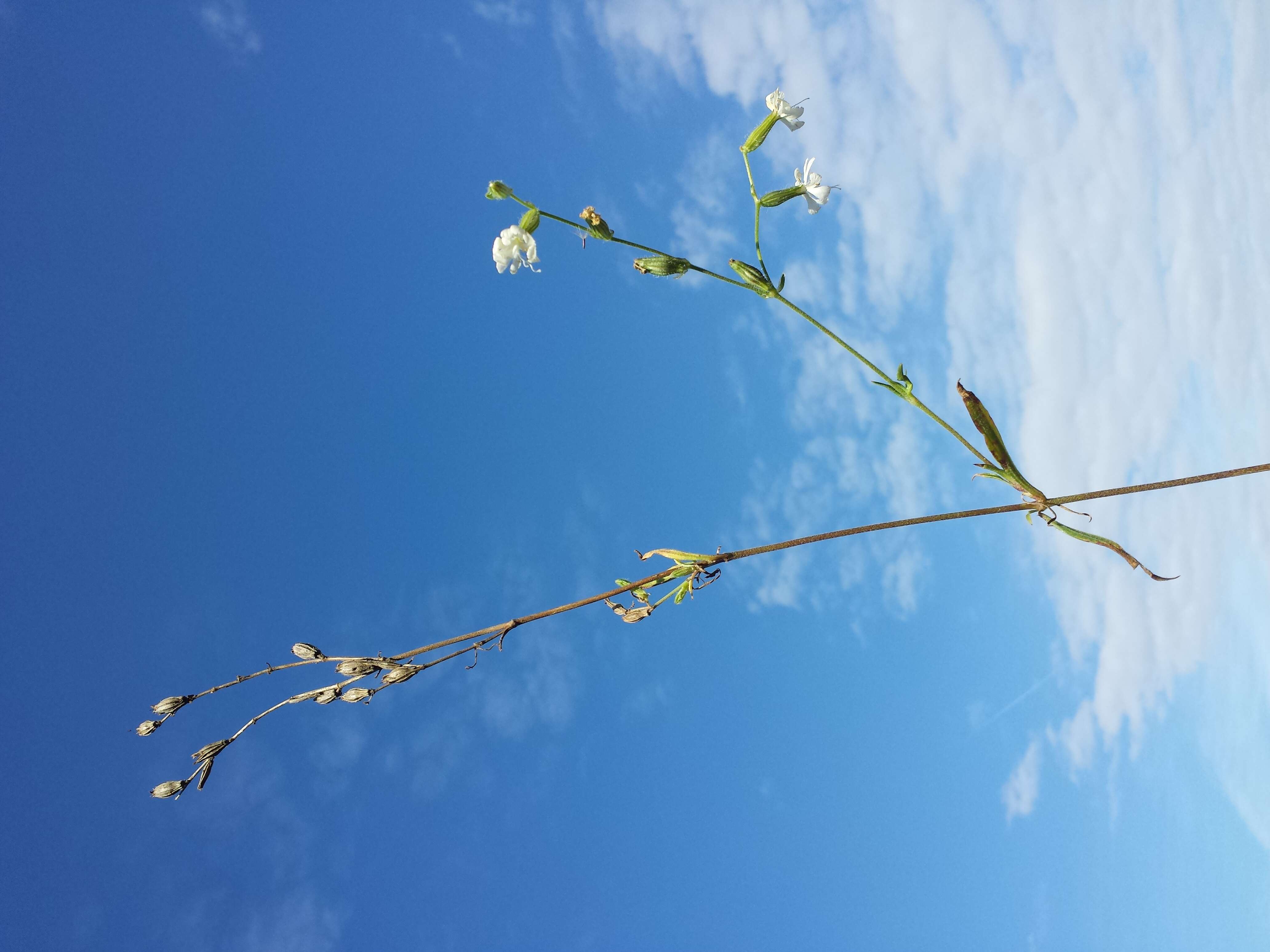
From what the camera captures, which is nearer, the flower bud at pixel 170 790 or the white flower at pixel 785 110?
the flower bud at pixel 170 790

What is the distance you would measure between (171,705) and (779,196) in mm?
3300

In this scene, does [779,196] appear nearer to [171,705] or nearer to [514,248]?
[514,248]

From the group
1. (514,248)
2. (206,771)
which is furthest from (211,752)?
(514,248)

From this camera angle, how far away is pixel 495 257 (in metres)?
3.40

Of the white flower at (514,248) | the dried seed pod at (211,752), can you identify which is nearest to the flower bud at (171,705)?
the dried seed pod at (211,752)

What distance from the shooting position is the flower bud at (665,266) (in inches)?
123

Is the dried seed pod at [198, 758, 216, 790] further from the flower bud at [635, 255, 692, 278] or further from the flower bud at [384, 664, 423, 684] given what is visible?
the flower bud at [635, 255, 692, 278]

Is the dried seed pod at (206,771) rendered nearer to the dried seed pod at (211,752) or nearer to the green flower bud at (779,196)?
the dried seed pod at (211,752)

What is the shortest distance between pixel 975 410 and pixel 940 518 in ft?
1.85

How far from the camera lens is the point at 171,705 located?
2867mm

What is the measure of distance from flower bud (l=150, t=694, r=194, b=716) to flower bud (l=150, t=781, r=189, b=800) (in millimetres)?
296

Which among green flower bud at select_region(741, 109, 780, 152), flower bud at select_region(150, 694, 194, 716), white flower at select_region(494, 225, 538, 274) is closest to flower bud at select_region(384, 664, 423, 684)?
A: flower bud at select_region(150, 694, 194, 716)

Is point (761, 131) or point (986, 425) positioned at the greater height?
point (761, 131)

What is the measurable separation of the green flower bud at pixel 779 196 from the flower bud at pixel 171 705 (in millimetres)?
3002
